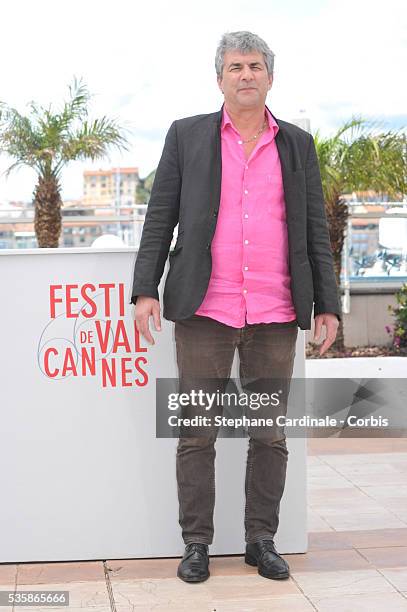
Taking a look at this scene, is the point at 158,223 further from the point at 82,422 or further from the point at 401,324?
the point at 401,324

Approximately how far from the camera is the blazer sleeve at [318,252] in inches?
136

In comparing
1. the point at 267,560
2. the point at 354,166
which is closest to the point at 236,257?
the point at 267,560

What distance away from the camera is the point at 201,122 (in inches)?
135

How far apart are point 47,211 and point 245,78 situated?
33.0 feet

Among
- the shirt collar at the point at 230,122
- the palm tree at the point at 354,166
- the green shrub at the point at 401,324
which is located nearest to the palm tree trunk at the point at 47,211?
the palm tree at the point at 354,166

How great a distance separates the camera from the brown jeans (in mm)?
3373

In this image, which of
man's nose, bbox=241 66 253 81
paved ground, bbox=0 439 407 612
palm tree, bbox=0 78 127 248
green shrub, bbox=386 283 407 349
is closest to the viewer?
paved ground, bbox=0 439 407 612

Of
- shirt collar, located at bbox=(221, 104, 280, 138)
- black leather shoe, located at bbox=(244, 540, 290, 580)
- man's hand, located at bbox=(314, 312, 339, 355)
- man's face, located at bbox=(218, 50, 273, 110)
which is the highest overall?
man's face, located at bbox=(218, 50, 273, 110)

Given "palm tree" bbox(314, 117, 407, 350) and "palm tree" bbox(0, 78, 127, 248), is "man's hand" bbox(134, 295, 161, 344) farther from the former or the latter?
"palm tree" bbox(0, 78, 127, 248)

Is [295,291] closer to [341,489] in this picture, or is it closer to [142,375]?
[142,375]

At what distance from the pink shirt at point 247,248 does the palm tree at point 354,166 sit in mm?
5985

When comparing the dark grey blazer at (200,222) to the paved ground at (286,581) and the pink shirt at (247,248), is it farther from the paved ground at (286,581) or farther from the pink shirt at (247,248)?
the paved ground at (286,581)

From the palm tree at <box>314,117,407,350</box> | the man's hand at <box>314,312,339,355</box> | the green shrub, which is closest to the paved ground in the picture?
the man's hand at <box>314,312,339,355</box>

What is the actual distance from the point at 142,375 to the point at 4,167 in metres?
10.6
